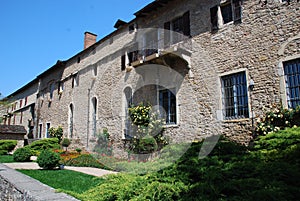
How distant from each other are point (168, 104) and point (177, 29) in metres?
3.70

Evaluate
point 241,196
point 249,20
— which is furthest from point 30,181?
point 249,20

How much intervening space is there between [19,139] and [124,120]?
39.9 ft

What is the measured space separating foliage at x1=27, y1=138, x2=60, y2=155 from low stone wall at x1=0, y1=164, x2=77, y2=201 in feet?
37.0

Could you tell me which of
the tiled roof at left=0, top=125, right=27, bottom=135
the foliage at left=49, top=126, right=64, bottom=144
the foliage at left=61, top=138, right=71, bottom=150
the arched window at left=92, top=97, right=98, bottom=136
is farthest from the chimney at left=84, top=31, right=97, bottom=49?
the tiled roof at left=0, top=125, right=27, bottom=135

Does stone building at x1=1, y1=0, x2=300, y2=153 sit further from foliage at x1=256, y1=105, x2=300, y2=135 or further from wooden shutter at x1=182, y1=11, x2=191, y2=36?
foliage at x1=256, y1=105, x2=300, y2=135

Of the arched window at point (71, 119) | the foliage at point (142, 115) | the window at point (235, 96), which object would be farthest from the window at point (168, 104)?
the arched window at point (71, 119)

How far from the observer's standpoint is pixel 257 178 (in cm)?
309

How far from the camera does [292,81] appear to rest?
7492mm

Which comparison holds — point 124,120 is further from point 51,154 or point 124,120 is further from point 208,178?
point 208,178

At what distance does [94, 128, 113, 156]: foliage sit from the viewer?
1429 cm

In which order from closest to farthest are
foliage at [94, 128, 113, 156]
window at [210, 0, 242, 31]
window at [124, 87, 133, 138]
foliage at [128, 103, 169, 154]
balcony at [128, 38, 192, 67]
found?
window at [210, 0, 242, 31] < balcony at [128, 38, 192, 67] < foliage at [128, 103, 169, 154] < window at [124, 87, 133, 138] < foliage at [94, 128, 113, 156]

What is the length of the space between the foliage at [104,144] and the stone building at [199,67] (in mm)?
459

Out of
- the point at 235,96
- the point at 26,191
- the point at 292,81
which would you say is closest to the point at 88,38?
the point at 235,96

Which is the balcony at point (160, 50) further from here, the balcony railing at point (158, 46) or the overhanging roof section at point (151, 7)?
the overhanging roof section at point (151, 7)
